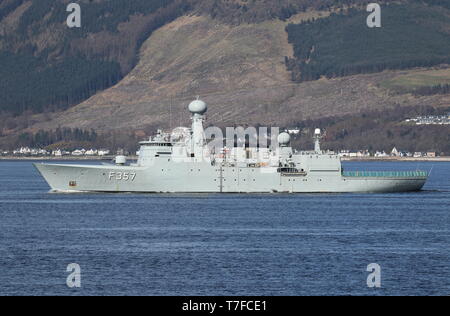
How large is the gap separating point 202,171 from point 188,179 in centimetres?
132

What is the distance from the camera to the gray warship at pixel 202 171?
84.3 meters

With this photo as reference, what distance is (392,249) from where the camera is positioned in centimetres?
5378

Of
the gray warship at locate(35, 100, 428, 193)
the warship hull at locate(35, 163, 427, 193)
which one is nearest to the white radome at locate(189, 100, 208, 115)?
the gray warship at locate(35, 100, 428, 193)

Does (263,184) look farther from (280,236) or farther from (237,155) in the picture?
(280,236)

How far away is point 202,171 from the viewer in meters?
84.4

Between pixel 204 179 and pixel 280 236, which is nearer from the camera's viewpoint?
pixel 280 236

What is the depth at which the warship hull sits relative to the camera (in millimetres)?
84500

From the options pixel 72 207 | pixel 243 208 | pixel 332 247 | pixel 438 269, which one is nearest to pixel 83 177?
pixel 72 207

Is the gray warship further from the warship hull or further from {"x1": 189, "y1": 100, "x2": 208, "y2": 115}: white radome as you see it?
{"x1": 189, "y1": 100, "x2": 208, "y2": 115}: white radome

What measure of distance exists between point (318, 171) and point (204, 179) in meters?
9.61

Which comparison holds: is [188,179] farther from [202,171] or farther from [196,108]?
[196,108]

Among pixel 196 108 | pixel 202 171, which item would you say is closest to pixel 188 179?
pixel 202 171

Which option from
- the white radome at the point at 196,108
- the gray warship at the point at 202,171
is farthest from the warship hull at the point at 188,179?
the white radome at the point at 196,108

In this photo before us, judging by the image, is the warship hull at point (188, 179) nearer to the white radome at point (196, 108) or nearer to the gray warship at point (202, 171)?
the gray warship at point (202, 171)
